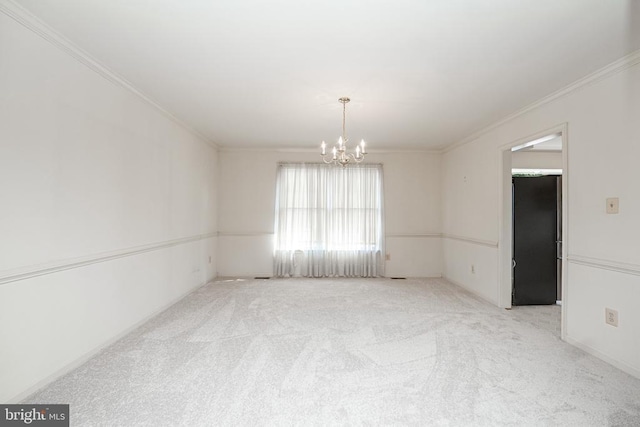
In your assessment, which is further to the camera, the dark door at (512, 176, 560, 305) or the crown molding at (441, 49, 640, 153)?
the dark door at (512, 176, 560, 305)

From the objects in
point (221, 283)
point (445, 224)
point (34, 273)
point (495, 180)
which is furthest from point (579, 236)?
point (221, 283)

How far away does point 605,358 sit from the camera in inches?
108

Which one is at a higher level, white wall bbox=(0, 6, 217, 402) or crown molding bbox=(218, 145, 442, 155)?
crown molding bbox=(218, 145, 442, 155)

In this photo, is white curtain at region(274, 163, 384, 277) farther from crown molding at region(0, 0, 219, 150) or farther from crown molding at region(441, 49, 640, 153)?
crown molding at region(0, 0, 219, 150)

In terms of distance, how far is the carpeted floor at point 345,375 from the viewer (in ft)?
6.50

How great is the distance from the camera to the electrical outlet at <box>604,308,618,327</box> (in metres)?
2.69

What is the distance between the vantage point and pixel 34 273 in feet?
7.15

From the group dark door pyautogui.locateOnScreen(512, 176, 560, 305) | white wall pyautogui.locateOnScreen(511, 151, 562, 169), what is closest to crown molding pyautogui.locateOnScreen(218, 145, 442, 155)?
white wall pyautogui.locateOnScreen(511, 151, 562, 169)

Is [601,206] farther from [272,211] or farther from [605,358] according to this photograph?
[272,211]

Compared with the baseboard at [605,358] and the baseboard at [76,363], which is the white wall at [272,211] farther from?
the baseboard at [605,358]

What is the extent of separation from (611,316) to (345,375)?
91.5 inches

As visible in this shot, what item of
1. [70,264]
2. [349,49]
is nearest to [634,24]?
[349,49]

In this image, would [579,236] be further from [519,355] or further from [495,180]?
[495,180]

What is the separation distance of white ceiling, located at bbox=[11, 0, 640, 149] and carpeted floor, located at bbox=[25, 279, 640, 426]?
250 cm
